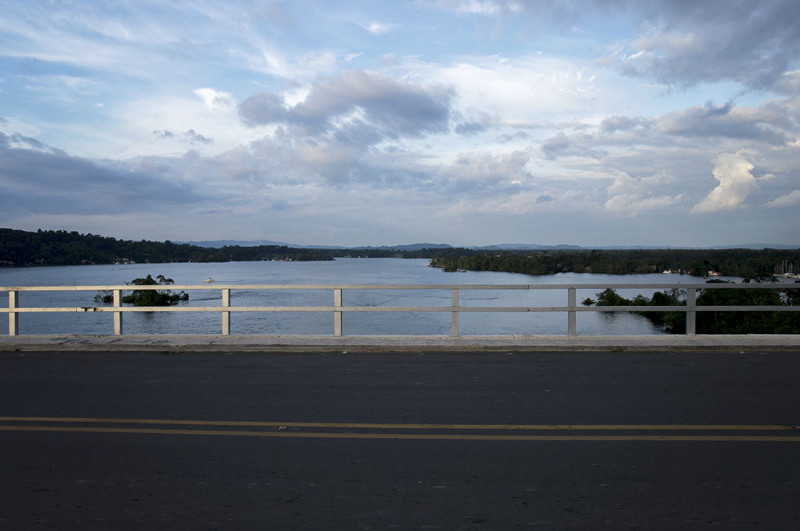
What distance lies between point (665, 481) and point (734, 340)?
8.11 m

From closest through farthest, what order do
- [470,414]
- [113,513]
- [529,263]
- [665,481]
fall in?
1. [113,513]
2. [665,481]
3. [470,414]
4. [529,263]

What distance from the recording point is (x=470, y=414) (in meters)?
6.59

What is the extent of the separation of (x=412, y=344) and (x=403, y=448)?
19.4ft

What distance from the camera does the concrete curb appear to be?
35.9 ft

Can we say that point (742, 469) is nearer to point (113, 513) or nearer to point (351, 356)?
point (113, 513)

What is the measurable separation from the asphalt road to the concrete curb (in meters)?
1.67

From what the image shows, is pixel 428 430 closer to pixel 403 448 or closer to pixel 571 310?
pixel 403 448

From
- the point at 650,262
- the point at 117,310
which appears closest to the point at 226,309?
the point at 117,310

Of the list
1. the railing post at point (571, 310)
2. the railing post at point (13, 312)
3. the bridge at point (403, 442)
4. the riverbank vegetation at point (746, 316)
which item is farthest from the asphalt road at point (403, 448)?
the riverbank vegetation at point (746, 316)

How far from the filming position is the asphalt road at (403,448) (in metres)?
4.00

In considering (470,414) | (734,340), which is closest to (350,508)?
(470,414)

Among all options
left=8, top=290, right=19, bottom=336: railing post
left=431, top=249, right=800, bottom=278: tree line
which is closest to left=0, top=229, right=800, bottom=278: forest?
left=431, top=249, right=800, bottom=278: tree line

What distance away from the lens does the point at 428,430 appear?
5.98 meters

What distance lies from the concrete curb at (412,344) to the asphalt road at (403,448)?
1.67 meters
